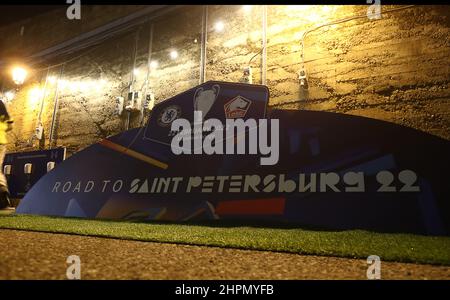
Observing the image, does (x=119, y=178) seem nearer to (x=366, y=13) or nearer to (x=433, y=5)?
(x=366, y=13)

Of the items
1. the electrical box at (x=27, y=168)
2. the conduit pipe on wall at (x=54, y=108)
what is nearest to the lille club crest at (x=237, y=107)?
the conduit pipe on wall at (x=54, y=108)

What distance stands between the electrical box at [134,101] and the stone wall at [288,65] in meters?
0.21

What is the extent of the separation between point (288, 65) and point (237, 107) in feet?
7.56

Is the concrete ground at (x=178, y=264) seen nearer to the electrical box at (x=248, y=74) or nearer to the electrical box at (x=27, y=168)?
the electrical box at (x=248, y=74)

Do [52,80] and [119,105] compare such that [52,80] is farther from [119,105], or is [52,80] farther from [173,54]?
[173,54]

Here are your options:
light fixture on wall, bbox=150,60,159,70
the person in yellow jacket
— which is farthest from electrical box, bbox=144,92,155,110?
the person in yellow jacket

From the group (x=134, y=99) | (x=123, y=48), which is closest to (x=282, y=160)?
(x=134, y=99)

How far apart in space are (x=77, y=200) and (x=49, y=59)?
22.2 feet

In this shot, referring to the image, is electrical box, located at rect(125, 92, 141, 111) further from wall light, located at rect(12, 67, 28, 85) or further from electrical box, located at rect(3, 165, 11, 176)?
wall light, located at rect(12, 67, 28, 85)

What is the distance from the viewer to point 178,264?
1582 mm

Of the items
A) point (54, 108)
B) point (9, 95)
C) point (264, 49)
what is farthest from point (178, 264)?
point (9, 95)

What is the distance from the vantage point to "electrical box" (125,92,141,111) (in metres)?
7.20

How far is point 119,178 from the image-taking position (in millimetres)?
4590

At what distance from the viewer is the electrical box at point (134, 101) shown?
720cm
